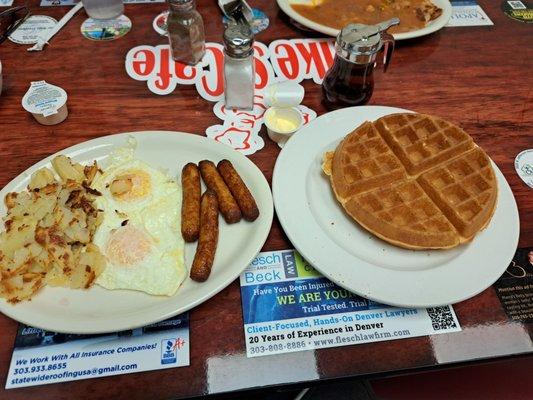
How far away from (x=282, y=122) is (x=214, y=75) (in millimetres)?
541

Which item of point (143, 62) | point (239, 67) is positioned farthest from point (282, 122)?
point (143, 62)

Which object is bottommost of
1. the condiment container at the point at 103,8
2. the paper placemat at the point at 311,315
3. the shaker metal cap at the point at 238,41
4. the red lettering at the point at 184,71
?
the paper placemat at the point at 311,315

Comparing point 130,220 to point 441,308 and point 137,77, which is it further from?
point 441,308

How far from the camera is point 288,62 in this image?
7.79 feet

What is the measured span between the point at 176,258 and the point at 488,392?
1.27 m

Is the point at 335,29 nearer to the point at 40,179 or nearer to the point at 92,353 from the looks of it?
the point at 40,179

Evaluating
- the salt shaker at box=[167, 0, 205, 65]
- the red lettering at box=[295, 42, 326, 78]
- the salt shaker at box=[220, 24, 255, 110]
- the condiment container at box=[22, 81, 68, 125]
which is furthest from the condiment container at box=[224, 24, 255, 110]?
the condiment container at box=[22, 81, 68, 125]

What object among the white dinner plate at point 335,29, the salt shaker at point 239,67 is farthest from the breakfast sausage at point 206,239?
the white dinner plate at point 335,29

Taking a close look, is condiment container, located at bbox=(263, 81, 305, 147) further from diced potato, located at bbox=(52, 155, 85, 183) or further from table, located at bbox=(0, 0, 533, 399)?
diced potato, located at bbox=(52, 155, 85, 183)

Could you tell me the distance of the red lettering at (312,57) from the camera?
7.71 feet

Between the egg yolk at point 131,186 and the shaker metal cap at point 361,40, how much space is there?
3.41ft

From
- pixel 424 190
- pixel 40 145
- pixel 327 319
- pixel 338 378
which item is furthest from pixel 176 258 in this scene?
pixel 424 190

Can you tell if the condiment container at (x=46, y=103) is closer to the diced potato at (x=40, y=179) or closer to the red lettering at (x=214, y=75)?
the diced potato at (x=40, y=179)

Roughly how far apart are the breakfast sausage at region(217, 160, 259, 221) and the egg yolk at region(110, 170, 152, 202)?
1.02ft
